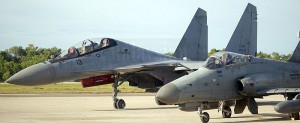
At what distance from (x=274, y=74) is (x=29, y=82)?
864 cm

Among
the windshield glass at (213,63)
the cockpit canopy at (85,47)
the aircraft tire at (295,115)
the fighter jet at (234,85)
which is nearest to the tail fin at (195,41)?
the cockpit canopy at (85,47)

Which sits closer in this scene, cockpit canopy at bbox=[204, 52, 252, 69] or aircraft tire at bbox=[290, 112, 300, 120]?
aircraft tire at bbox=[290, 112, 300, 120]

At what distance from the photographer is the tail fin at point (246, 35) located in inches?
1036

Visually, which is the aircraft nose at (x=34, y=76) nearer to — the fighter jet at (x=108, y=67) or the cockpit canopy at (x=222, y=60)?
the fighter jet at (x=108, y=67)

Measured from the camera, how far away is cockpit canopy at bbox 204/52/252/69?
50.1 feet

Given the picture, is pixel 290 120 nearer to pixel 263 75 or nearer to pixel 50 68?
pixel 263 75

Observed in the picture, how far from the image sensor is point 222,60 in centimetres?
1545

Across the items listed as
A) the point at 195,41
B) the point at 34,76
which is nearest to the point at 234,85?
the point at 34,76

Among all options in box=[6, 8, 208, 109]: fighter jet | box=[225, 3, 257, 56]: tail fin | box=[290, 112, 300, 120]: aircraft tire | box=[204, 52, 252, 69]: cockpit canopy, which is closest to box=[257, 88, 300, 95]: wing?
box=[290, 112, 300, 120]: aircraft tire

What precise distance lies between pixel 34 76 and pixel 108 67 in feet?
12.1

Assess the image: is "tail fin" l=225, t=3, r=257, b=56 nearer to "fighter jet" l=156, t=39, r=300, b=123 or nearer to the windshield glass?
"fighter jet" l=156, t=39, r=300, b=123

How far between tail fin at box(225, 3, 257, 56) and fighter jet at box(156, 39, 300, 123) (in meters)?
9.61

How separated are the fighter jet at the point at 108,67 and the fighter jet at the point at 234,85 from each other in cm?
585

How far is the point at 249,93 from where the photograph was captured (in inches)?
600
